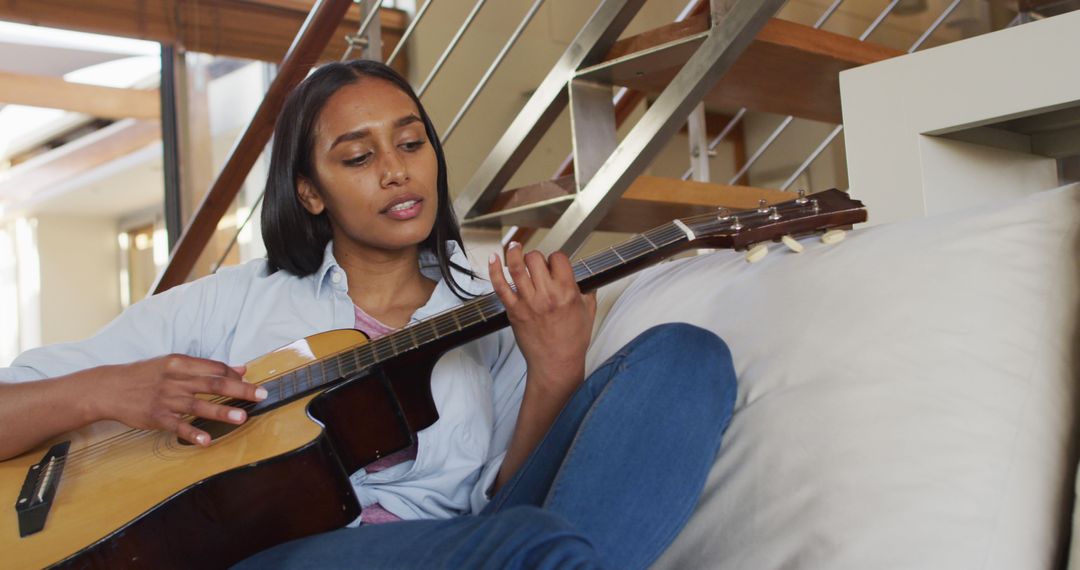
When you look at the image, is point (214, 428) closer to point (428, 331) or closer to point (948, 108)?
point (428, 331)

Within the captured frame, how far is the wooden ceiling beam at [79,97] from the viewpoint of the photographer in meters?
4.17

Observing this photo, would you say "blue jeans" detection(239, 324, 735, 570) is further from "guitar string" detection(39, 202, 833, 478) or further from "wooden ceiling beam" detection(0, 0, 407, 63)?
Answer: "wooden ceiling beam" detection(0, 0, 407, 63)

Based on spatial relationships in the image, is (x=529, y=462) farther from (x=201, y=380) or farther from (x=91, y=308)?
(x=91, y=308)

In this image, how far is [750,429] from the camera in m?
0.95

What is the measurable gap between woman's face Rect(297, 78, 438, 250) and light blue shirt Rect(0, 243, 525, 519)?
0.09m

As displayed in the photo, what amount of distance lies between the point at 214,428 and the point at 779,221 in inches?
25.9

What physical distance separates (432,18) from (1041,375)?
3.47 metres

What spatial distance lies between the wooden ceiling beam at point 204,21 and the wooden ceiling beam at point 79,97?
414mm

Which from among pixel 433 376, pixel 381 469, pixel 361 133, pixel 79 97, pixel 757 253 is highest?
pixel 79 97

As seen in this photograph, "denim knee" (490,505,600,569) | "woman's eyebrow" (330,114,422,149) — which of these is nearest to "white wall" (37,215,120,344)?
"woman's eyebrow" (330,114,422,149)

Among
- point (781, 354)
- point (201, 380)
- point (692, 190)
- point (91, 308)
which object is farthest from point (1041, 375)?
point (91, 308)

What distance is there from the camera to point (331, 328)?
4.31ft

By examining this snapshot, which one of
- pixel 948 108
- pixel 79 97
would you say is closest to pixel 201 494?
pixel 948 108

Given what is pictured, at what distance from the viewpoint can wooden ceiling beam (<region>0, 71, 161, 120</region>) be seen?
4.17 meters
